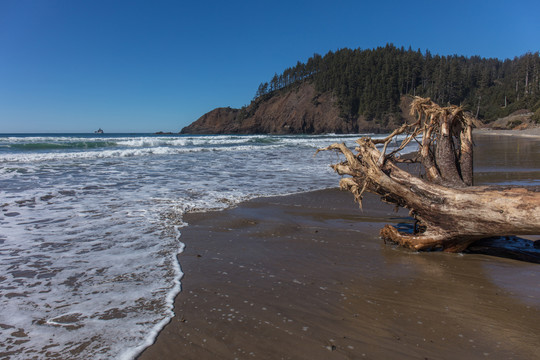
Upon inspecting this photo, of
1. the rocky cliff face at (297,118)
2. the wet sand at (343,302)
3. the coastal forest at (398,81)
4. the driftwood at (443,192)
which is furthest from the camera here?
the rocky cliff face at (297,118)

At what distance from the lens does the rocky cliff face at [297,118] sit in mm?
91062

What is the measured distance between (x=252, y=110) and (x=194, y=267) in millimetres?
111767

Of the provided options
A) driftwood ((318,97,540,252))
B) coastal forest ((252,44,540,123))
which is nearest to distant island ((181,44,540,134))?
coastal forest ((252,44,540,123))

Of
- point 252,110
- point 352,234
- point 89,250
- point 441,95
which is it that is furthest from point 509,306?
point 252,110

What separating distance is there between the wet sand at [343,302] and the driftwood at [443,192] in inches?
12.2

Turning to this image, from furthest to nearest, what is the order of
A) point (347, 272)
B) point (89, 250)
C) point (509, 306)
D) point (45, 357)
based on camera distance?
point (89, 250) → point (347, 272) → point (509, 306) → point (45, 357)

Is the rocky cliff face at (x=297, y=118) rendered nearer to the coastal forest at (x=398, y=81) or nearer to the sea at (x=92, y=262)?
the coastal forest at (x=398, y=81)

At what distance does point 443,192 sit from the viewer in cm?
335

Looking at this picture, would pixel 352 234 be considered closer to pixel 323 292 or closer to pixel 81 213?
pixel 323 292

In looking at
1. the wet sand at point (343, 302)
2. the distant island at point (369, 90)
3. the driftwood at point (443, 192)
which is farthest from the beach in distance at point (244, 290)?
the distant island at point (369, 90)

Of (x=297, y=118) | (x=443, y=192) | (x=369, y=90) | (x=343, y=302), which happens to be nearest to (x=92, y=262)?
(x=343, y=302)

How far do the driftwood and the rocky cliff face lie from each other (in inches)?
3412

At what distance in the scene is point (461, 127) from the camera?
13.8 ft

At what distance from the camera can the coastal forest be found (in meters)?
79.9
